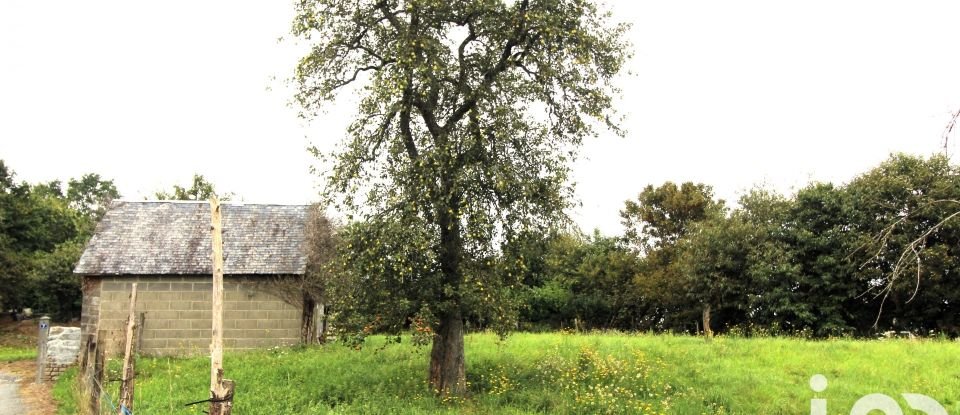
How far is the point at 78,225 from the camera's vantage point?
53.2m

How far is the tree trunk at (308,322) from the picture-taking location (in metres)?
22.2

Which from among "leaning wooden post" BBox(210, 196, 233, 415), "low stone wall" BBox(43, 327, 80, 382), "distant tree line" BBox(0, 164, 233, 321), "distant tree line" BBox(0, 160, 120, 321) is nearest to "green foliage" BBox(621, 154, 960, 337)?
"leaning wooden post" BBox(210, 196, 233, 415)

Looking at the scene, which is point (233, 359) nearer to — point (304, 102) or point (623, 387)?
point (304, 102)

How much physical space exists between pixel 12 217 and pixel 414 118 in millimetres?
40873

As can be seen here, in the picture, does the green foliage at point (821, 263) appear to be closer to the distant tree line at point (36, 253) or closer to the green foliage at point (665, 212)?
the green foliage at point (665, 212)

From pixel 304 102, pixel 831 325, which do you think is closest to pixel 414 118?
pixel 304 102

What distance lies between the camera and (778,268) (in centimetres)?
2773

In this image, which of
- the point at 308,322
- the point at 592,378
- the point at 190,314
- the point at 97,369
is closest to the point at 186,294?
the point at 190,314

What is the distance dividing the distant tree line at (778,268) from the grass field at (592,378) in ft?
13.8

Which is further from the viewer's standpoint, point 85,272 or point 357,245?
point 85,272

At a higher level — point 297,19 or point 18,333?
point 297,19

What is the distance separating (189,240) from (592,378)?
15826 mm

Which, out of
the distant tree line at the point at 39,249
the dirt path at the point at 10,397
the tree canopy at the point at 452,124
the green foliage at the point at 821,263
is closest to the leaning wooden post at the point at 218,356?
the tree canopy at the point at 452,124

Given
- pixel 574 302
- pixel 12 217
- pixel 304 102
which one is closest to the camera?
pixel 304 102
